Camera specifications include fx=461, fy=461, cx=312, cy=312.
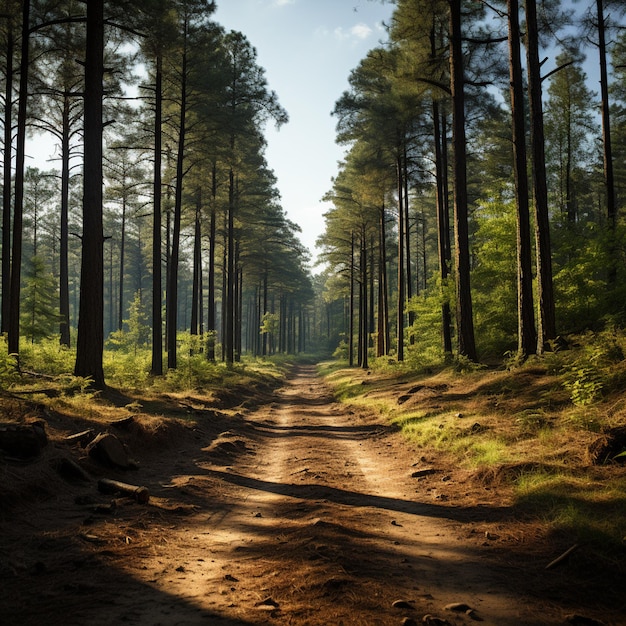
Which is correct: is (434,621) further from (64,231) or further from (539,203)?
(64,231)

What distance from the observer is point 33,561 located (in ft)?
12.5

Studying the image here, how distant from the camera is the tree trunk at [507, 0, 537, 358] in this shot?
40.5 ft

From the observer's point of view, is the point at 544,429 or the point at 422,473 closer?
the point at 422,473

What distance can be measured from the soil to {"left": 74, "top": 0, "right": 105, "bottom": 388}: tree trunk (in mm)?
3862

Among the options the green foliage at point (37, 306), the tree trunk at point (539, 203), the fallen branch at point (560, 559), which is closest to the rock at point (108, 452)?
the fallen branch at point (560, 559)

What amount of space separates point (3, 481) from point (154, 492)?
1.86m

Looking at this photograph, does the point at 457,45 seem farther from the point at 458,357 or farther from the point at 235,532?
the point at 235,532

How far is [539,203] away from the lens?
39.6 ft

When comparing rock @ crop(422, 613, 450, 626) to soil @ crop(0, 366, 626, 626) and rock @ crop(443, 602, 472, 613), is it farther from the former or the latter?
rock @ crop(443, 602, 472, 613)

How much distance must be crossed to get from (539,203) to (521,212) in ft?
1.84

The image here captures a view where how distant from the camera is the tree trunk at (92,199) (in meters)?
11.7

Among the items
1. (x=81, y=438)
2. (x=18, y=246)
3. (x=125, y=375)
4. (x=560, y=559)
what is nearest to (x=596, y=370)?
(x=560, y=559)

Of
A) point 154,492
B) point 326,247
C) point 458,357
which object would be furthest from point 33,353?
point 326,247

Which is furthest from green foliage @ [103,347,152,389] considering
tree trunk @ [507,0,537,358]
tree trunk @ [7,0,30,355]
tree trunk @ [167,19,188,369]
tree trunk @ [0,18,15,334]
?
tree trunk @ [507,0,537,358]
